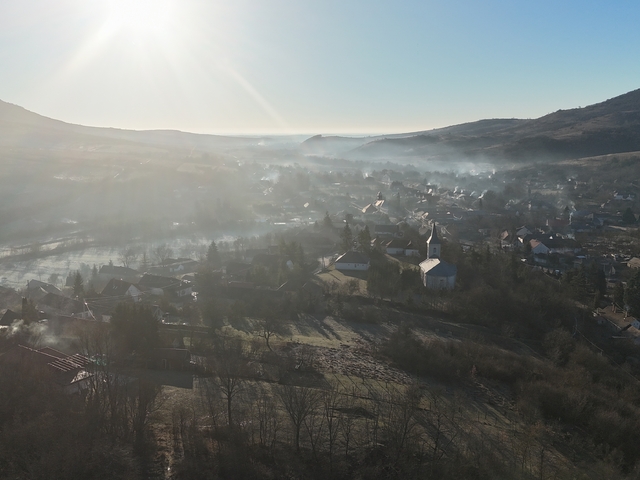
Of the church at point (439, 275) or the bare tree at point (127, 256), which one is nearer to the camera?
the church at point (439, 275)

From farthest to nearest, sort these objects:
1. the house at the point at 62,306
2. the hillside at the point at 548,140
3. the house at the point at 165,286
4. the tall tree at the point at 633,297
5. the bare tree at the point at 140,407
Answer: the hillside at the point at 548,140 → the house at the point at 165,286 → the tall tree at the point at 633,297 → the house at the point at 62,306 → the bare tree at the point at 140,407

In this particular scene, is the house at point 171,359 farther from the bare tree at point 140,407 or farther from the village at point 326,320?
the bare tree at point 140,407

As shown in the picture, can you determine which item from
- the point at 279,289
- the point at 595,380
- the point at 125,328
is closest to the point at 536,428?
the point at 595,380

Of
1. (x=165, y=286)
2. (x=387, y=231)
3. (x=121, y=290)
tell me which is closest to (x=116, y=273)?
(x=165, y=286)

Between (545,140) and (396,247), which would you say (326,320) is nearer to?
(396,247)

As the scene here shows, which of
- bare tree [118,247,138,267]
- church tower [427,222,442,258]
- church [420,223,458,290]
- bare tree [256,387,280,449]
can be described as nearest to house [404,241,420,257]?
church tower [427,222,442,258]

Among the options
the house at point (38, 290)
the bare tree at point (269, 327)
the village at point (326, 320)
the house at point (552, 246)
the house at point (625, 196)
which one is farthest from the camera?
the house at point (625, 196)

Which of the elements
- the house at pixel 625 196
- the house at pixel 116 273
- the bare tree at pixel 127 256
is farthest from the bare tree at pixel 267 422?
the house at pixel 625 196
